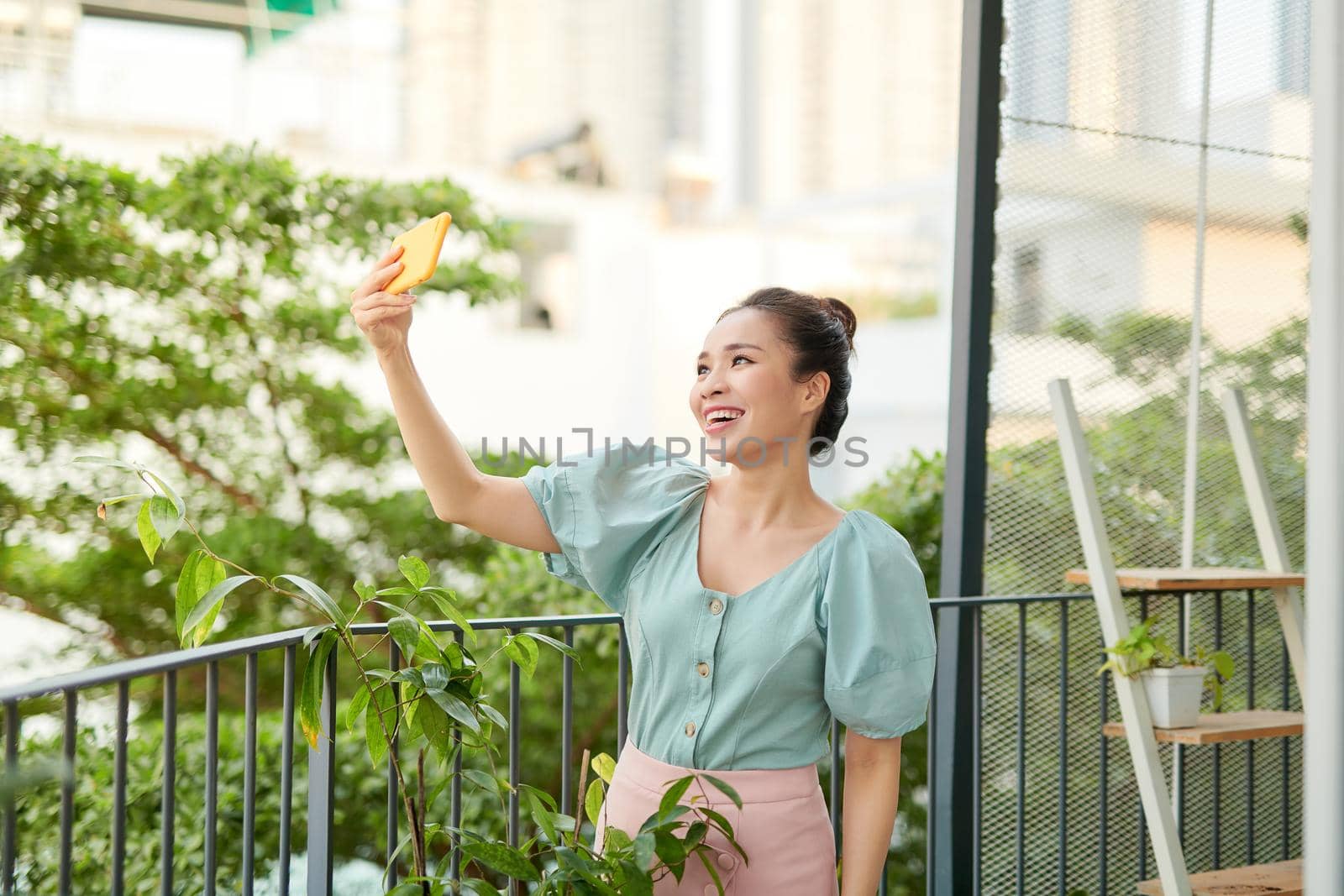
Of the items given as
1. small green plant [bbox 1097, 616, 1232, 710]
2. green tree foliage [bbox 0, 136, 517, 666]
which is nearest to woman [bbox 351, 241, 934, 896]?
small green plant [bbox 1097, 616, 1232, 710]

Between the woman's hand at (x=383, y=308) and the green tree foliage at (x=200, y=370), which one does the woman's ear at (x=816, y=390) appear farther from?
the green tree foliage at (x=200, y=370)

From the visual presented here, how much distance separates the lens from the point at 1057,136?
2.56m

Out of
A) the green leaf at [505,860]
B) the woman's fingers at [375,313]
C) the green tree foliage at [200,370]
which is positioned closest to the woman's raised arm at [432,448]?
the woman's fingers at [375,313]

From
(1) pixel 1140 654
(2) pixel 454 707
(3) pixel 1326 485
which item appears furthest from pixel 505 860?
(1) pixel 1140 654

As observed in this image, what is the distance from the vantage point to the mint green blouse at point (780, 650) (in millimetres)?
1195

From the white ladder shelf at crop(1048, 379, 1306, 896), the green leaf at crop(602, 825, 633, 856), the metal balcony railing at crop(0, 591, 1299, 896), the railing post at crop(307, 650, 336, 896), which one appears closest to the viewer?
the green leaf at crop(602, 825, 633, 856)

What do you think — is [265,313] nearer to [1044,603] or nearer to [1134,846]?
[1044,603]

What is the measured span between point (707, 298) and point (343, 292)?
9.12m

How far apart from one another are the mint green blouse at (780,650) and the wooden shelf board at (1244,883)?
4.25ft

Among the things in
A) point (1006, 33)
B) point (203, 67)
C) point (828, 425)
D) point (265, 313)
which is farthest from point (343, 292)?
point (203, 67)

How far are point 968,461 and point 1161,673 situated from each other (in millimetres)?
580

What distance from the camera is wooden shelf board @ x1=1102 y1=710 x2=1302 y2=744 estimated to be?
2127 mm

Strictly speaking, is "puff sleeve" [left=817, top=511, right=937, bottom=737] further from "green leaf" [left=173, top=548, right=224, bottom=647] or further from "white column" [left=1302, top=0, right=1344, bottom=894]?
"green leaf" [left=173, top=548, right=224, bottom=647]

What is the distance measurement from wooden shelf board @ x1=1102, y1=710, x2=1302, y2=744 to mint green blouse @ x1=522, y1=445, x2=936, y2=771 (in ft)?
3.76
